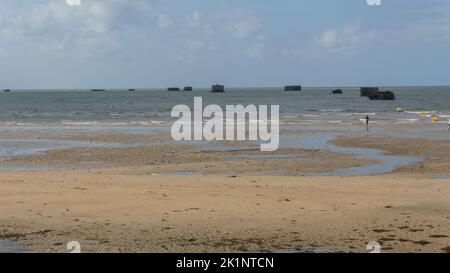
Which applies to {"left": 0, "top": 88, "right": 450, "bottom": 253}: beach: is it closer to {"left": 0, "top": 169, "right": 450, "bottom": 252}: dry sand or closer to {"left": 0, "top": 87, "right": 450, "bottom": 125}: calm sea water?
{"left": 0, "top": 169, "right": 450, "bottom": 252}: dry sand

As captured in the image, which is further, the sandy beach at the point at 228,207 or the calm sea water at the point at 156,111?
the calm sea water at the point at 156,111

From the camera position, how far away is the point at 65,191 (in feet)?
43.5

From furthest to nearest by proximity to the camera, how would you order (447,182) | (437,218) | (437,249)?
(447,182) < (437,218) < (437,249)

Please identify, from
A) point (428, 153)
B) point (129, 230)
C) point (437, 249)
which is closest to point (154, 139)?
point (428, 153)

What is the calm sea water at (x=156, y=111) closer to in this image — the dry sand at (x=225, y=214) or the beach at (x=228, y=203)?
the beach at (x=228, y=203)

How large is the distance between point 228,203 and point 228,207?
0.42m

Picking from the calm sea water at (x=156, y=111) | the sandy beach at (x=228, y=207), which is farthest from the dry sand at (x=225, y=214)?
the calm sea water at (x=156, y=111)

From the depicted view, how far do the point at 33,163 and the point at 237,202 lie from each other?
40.3ft

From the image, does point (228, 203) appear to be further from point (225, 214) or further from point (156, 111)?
point (156, 111)

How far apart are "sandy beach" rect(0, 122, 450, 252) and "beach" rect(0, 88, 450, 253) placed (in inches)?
0.8

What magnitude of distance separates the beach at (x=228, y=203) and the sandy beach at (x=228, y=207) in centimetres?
2

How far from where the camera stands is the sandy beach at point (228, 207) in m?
8.76
